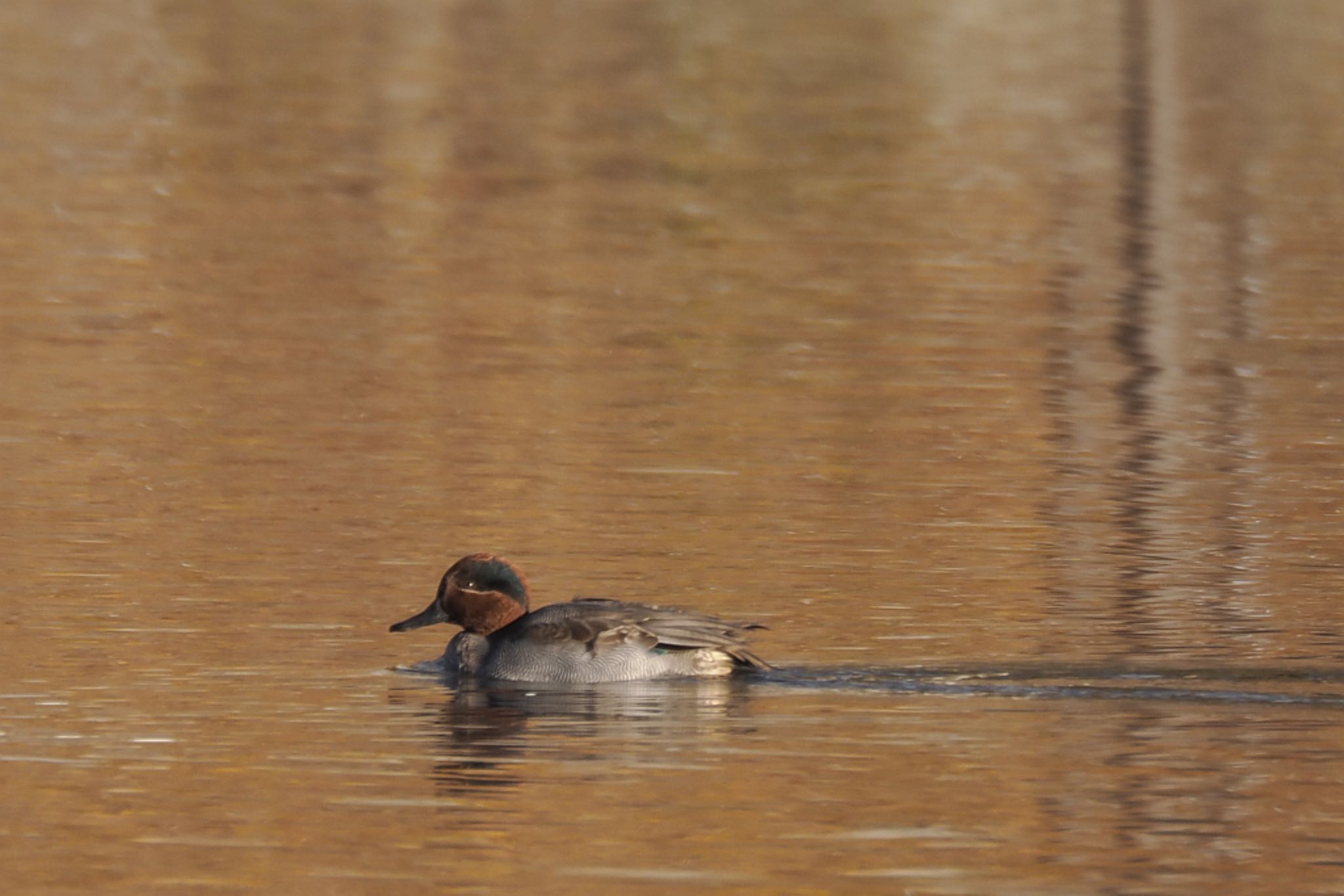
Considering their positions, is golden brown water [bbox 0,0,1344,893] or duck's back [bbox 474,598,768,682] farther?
duck's back [bbox 474,598,768,682]

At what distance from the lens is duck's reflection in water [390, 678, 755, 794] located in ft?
36.1

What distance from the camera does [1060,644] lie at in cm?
1267

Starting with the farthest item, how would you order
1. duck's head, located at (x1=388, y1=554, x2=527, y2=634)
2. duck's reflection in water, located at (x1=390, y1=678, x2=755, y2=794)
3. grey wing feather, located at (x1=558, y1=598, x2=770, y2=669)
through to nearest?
duck's head, located at (x1=388, y1=554, x2=527, y2=634) < grey wing feather, located at (x1=558, y1=598, x2=770, y2=669) < duck's reflection in water, located at (x1=390, y1=678, x2=755, y2=794)

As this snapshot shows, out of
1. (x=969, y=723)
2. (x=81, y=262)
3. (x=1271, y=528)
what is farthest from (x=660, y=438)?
(x=81, y=262)

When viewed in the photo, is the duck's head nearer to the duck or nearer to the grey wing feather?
the duck

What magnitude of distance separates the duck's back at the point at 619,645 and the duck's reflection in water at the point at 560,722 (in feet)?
0.19

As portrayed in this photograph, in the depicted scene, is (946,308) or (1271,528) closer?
(1271,528)

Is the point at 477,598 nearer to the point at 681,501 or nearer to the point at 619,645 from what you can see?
the point at 619,645

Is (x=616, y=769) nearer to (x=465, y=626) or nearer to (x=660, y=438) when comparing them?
(x=465, y=626)

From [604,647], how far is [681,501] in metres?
3.87

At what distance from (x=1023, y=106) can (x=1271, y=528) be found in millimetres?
30776

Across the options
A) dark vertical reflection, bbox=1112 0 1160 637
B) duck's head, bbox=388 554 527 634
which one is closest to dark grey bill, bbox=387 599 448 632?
duck's head, bbox=388 554 527 634

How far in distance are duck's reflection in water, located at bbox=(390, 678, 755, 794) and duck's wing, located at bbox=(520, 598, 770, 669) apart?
0.59 ft

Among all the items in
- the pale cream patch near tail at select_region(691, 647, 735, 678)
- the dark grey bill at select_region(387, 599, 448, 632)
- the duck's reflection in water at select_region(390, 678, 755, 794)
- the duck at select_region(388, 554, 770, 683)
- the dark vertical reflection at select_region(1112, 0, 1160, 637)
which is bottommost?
the duck's reflection in water at select_region(390, 678, 755, 794)
